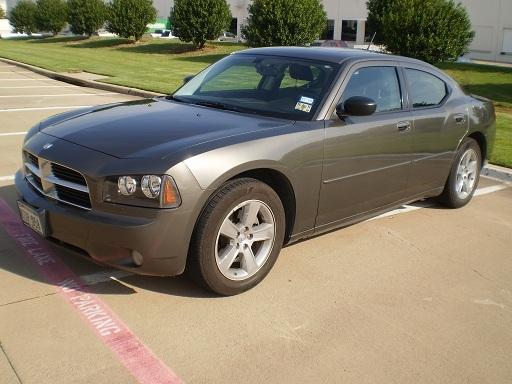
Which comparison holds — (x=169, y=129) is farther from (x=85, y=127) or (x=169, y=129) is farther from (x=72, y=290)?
(x=72, y=290)

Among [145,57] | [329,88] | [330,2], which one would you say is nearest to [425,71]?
[329,88]

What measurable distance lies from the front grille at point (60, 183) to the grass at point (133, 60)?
1033cm

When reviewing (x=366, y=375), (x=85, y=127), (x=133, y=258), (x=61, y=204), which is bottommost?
(x=366, y=375)

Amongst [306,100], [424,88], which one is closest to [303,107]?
[306,100]

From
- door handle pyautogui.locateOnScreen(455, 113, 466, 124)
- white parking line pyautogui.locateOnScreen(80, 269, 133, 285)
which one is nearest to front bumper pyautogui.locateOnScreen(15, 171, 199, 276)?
white parking line pyautogui.locateOnScreen(80, 269, 133, 285)

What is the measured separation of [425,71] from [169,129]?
280 cm

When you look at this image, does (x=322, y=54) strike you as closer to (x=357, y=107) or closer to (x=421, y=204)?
(x=357, y=107)

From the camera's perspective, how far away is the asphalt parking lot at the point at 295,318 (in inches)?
119

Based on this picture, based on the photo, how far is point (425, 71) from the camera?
5.42m

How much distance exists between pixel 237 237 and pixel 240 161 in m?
0.50

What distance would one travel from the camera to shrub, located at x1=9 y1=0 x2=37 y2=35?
56.3 m

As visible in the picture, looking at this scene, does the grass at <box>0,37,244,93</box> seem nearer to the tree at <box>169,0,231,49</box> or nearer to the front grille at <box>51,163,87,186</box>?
the tree at <box>169,0,231,49</box>

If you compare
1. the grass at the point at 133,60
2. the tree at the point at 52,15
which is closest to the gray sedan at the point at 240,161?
the grass at the point at 133,60

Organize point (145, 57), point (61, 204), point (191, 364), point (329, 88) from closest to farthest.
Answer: point (191, 364), point (61, 204), point (329, 88), point (145, 57)
